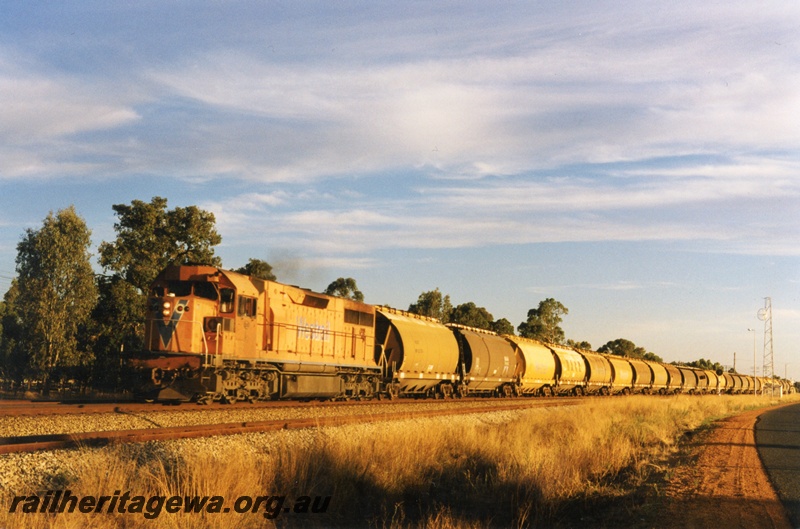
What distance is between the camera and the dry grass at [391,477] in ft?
30.2

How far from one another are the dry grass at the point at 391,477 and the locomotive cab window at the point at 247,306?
677 centimetres

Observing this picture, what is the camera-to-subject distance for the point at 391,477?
40.1ft

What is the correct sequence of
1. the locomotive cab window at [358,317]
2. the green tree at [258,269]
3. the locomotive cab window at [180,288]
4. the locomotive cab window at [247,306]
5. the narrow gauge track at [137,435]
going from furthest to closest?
the green tree at [258,269] → the locomotive cab window at [358,317] → the locomotive cab window at [247,306] → the locomotive cab window at [180,288] → the narrow gauge track at [137,435]

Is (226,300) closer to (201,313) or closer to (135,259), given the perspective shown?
(201,313)

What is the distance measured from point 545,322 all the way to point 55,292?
239 feet

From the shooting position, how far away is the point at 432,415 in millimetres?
20812

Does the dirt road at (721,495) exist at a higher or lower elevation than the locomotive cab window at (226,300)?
lower

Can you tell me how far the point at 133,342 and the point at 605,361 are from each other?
35744 millimetres

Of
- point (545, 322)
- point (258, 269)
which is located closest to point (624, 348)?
point (545, 322)

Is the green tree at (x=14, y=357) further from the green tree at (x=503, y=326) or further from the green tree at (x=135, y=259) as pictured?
the green tree at (x=503, y=326)

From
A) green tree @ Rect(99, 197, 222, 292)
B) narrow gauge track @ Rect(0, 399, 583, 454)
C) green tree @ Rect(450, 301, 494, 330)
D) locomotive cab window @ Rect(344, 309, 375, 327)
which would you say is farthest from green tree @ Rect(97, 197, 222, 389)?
green tree @ Rect(450, 301, 494, 330)

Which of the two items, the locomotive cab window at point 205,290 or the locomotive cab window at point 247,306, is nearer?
the locomotive cab window at point 205,290

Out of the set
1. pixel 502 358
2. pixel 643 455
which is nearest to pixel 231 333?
pixel 643 455

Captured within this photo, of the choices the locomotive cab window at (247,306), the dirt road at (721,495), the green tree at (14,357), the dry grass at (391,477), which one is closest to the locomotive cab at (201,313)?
the locomotive cab window at (247,306)
